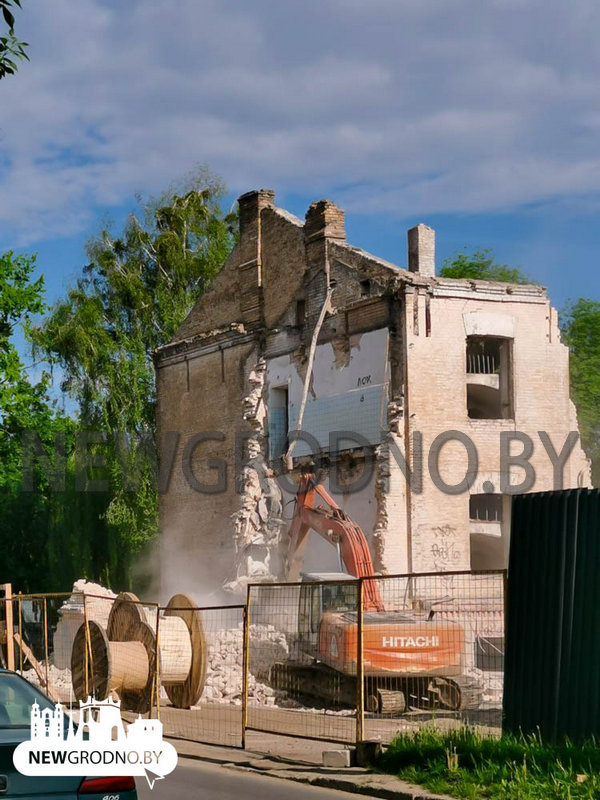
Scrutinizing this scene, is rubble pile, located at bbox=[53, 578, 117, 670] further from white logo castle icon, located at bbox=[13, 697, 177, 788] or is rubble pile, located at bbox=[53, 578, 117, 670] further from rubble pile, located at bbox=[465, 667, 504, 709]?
white logo castle icon, located at bbox=[13, 697, 177, 788]

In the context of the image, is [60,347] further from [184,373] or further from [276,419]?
[276,419]

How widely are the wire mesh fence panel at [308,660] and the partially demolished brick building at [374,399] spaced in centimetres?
441

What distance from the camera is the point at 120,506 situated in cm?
4078

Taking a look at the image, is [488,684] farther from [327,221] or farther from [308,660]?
[327,221]

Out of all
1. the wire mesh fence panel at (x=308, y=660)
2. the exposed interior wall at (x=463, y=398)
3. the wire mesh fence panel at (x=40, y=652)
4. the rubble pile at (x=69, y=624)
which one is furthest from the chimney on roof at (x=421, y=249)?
the wire mesh fence panel at (x=40, y=652)

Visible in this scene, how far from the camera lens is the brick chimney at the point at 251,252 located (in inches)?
1236

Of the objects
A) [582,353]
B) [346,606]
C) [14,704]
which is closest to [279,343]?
[346,606]

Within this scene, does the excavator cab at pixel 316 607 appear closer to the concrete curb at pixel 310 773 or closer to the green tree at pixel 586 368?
the concrete curb at pixel 310 773

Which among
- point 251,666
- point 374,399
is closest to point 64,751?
point 251,666

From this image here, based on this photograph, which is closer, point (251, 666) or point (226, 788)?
point (226, 788)

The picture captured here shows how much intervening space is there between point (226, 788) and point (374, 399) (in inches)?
624

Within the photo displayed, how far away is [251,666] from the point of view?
846 inches

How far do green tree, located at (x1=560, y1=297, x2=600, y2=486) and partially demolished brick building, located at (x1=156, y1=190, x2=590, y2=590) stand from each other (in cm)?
1367

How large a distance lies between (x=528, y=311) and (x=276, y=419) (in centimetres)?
736
